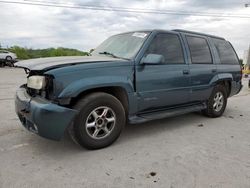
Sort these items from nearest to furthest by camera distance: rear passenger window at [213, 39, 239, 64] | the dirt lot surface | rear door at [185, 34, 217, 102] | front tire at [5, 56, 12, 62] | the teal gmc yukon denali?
the dirt lot surface < the teal gmc yukon denali < rear door at [185, 34, 217, 102] < rear passenger window at [213, 39, 239, 64] < front tire at [5, 56, 12, 62]

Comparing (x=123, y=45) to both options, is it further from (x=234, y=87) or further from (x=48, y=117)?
(x=234, y=87)

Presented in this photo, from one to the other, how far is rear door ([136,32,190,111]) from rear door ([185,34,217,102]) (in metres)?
0.21

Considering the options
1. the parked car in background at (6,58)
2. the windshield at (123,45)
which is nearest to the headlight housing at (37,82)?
the windshield at (123,45)

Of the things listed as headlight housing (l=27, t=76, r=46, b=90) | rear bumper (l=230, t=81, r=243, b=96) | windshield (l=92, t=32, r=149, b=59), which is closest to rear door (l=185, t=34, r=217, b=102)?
rear bumper (l=230, t=81, r=243, b=96)

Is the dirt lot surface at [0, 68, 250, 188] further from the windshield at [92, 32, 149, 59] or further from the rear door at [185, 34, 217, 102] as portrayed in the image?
the windshield at [92, 32, 149, 59]

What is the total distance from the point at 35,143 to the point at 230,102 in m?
5.91

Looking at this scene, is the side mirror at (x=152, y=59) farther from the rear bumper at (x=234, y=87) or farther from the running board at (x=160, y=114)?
the rear bumper at (x=234, y=87)

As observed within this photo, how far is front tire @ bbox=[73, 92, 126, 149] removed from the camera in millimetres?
3508

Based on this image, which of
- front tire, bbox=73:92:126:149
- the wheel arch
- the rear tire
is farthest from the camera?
the rear tire

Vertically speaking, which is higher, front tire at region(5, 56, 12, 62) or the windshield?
the windshield

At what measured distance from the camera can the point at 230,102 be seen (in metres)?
7.80

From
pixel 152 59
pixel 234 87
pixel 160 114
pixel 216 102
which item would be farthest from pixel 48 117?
pixel 234 87

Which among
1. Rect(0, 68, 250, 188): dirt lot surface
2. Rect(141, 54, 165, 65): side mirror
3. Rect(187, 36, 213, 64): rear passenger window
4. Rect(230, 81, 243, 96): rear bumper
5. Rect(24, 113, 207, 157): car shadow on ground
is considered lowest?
Rect(0, 68, 250, 188): dirt lot surface

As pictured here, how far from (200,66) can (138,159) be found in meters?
2.50
